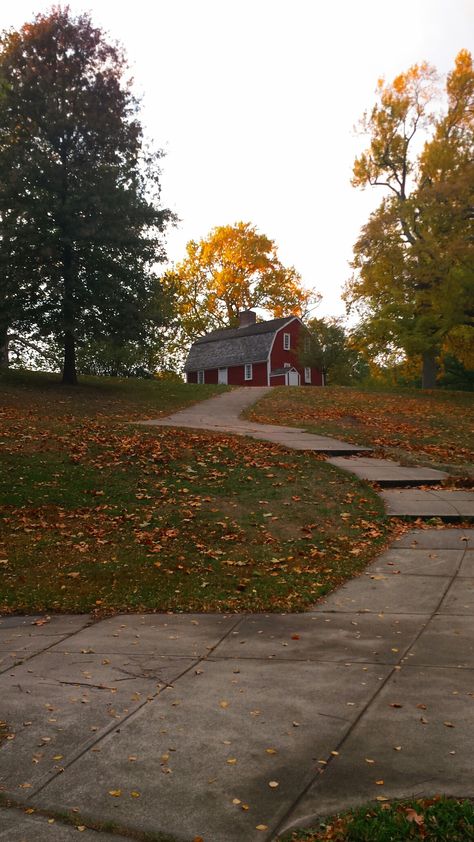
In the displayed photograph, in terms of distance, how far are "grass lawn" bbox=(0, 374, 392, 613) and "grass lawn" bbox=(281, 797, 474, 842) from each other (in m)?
3.35

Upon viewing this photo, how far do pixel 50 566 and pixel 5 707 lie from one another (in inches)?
147

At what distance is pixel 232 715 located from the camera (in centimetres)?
413

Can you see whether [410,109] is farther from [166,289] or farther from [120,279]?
[120,279]

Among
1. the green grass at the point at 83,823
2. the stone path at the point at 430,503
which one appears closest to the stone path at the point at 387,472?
the stone path at the point at 430,503

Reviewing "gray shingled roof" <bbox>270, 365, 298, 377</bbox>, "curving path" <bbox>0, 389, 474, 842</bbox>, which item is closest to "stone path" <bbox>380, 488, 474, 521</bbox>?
"curving path" <bbox>0, 389, 474, 842</bbox>

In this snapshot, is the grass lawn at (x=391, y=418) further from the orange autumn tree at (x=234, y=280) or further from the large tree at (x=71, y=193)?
the orange autumn tree at (x=234, y=280)

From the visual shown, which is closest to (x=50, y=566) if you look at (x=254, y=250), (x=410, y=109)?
(x=410, y=109)

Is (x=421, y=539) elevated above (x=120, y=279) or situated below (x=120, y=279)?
below

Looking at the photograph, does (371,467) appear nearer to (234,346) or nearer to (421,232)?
(421,232)

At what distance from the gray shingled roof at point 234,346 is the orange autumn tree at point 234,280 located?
3031 millimetres

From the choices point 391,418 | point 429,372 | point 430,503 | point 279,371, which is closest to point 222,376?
point 279,371

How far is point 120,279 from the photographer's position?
27312 millimetres

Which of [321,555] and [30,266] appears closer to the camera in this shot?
[321,555]

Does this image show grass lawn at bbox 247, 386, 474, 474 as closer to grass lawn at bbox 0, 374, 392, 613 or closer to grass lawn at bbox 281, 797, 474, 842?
grass lawn at bbox 0, 374, 392, 613
